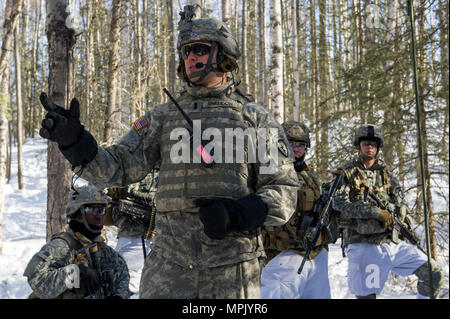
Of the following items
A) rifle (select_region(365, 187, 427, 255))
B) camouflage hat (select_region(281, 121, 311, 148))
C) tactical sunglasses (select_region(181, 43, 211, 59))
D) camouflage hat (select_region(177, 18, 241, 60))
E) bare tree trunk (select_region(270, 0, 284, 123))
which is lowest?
rifle (select_region(365, 187, 427, 255))

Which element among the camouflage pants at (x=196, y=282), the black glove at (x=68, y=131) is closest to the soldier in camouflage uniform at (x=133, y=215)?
the camouflage pants at (x=196, y=282)

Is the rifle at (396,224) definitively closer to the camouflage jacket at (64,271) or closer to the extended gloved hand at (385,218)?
the extended gloved hand at (385,218)

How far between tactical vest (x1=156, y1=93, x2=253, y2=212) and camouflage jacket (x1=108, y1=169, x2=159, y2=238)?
350cm

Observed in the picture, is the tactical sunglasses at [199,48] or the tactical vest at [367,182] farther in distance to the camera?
the tactical vest at [367,182]

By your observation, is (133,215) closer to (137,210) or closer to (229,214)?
(137,210)

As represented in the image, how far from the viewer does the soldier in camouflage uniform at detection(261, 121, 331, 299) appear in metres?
4.91

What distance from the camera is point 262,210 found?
2.08 meters

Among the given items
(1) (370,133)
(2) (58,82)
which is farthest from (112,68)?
(1) (370,133)

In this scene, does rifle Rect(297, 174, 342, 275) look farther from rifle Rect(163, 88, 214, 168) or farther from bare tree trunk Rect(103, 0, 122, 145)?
bare tree trunk Rect(103, 0, 122, 145)

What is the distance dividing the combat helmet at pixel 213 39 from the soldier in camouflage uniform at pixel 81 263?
5.18ft

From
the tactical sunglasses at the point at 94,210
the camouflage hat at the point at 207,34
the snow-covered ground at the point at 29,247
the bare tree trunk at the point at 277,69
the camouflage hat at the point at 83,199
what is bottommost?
the snow-covered ground at the point at 29,247

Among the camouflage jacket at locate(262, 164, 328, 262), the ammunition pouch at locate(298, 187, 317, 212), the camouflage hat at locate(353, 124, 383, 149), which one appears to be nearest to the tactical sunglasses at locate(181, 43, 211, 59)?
the camouflage jacket at locate(262, 164, 328, 262)

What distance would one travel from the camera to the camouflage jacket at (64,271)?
12.3 feet

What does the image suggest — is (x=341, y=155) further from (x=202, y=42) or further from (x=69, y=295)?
(x=202, y=42)
